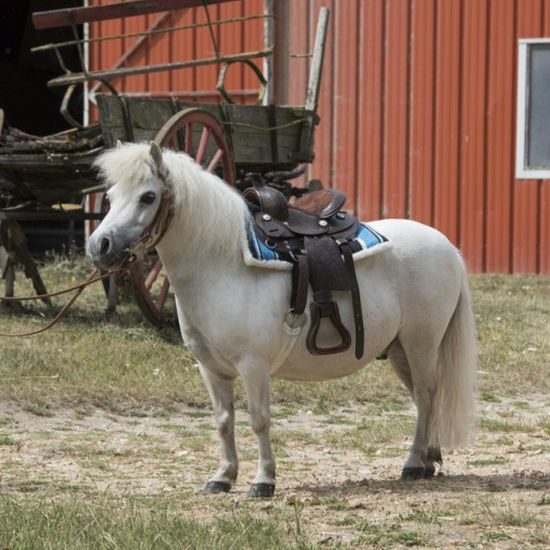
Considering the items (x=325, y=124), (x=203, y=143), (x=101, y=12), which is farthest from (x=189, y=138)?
(x=325, y=124)

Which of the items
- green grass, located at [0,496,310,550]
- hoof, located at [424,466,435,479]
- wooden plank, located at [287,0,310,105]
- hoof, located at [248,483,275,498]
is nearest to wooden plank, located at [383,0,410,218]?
wooden plank, located at [287,0,310,105]

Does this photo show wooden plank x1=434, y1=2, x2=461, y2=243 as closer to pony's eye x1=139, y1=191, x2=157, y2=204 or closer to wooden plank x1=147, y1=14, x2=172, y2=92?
wooden plank x1=147, y1=14, x2=172, y2=92

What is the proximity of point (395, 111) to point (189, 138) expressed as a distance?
5.91 m

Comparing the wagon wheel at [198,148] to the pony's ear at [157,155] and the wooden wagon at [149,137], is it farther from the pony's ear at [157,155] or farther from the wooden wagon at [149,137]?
the pony's ear at [157,155]

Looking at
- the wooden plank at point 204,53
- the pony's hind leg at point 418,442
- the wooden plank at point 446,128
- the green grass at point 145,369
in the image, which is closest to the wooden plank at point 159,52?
the wooden plank at point 204,53

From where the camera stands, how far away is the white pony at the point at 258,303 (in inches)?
237

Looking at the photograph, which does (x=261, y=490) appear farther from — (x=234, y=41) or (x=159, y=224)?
(x=234, y=41)

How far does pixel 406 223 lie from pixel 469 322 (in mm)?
624

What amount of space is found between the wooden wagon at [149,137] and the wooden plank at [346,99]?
157 inches

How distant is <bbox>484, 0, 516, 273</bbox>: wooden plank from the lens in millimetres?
15039

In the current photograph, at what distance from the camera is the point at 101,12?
10336 millimetres

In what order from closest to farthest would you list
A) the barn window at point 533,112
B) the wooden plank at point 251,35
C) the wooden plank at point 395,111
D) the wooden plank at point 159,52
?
the barn window at point 533,112
the wooden plank at point 395,111
the wooden plank at point 251,35
the wooden plank at point 159,52

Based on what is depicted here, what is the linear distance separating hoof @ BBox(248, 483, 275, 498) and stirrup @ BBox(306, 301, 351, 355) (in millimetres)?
678

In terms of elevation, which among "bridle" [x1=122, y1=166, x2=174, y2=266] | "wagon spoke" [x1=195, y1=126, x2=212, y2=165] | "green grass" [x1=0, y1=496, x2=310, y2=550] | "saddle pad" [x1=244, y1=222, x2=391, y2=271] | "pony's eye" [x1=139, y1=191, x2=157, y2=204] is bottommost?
"green grass" [x1=0, y1=496, x2=310, y2=550]
